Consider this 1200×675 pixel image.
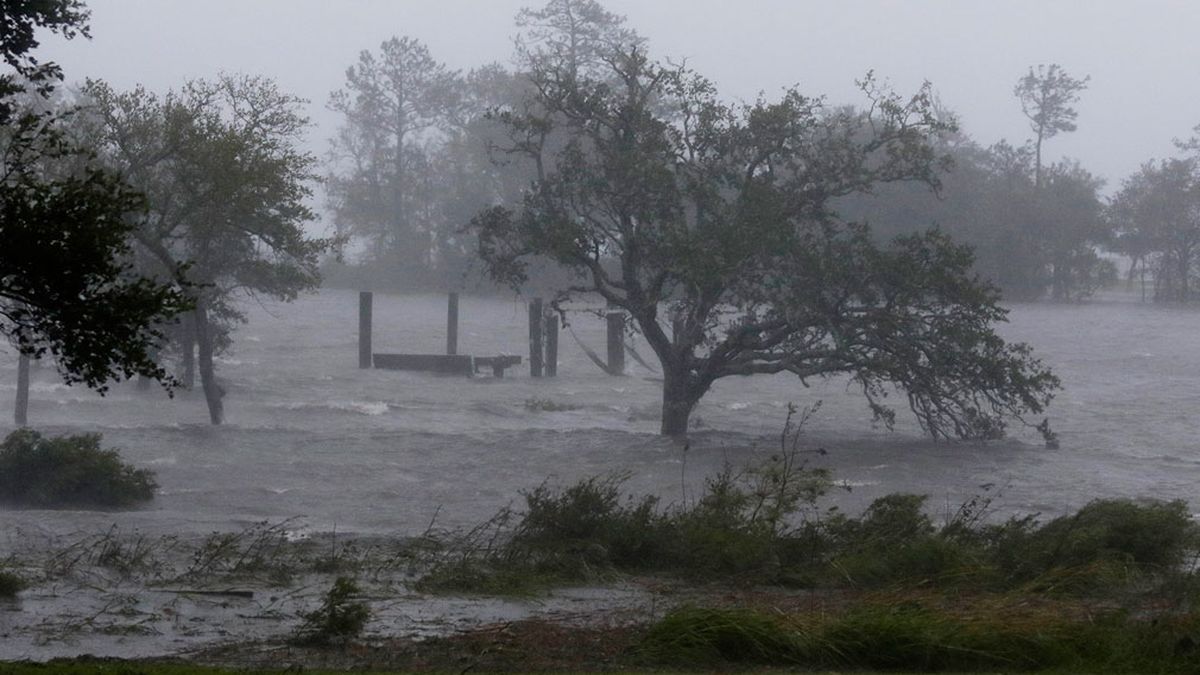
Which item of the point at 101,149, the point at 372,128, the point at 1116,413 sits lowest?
the point at 1116,413

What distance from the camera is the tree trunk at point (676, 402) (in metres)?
30.0

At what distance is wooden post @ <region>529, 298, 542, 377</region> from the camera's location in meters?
47.2

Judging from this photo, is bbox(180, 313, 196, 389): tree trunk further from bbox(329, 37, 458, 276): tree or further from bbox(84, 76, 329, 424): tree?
bbox(329, 37, 458, 276): tree

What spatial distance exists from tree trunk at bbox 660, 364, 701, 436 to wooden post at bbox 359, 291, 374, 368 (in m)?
18.9

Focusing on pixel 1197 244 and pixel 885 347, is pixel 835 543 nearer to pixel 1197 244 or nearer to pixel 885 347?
pixel 885 347

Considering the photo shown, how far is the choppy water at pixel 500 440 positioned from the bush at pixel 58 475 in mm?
698

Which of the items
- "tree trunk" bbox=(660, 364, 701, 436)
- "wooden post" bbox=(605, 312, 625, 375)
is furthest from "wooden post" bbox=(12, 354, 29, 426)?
"wooden post" bbox=(605, 312, 625, 375)

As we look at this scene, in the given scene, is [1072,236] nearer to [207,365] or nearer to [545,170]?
[545,170]

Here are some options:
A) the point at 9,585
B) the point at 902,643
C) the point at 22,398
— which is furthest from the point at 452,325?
the point at 902,643

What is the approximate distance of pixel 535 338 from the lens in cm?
4772

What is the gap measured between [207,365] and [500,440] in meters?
6.64

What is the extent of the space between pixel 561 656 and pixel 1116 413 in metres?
32.0

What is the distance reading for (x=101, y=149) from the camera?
2889 cm

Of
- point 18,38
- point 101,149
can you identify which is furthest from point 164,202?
point 18,38
